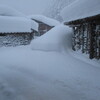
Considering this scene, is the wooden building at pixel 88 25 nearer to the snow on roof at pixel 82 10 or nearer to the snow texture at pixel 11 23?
the snow on roof at pixel 82 10

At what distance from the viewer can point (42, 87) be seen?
5.41 m

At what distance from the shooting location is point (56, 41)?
11.9 m

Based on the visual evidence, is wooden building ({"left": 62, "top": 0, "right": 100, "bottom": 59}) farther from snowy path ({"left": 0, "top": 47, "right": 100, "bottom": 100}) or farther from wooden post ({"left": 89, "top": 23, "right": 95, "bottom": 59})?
snowy path ({"left": 0, "top": 47, "right": 100, "bottom": 100})

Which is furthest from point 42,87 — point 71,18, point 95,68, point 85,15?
point 71,18

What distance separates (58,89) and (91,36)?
14.6 ft

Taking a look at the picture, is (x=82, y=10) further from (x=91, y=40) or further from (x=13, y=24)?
(x=13, y=24)

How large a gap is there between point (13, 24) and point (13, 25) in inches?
3.7

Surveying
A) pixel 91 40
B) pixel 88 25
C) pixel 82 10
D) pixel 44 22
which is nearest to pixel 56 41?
pixel 88 25

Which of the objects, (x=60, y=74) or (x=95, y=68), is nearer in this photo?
(x=60, y=74)

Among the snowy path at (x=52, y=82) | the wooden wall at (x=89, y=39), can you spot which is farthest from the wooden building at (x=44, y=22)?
the snowy path at (x=52, y=82)

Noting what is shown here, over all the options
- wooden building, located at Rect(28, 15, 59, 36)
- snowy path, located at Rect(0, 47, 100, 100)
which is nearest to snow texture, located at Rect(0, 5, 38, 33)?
wooden building, located at Rect(28, 15, 59, 36)

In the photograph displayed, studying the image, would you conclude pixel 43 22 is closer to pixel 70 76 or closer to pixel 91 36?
pixel 91 36

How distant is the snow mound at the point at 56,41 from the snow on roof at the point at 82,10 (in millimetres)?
1761

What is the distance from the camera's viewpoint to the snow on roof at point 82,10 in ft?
23.4
